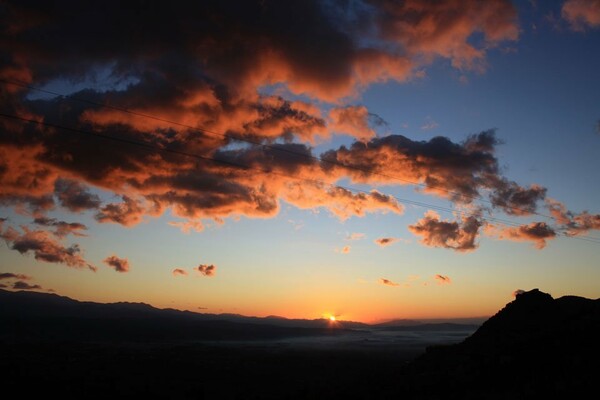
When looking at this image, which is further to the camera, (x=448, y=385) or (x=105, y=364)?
(x=105, y=364)

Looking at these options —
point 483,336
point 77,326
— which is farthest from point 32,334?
point 483,336

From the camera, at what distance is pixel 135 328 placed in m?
174

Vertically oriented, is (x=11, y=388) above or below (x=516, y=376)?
below

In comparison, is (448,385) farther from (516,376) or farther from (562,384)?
(562,384)

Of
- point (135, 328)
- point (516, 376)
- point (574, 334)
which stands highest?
point (574, 334)

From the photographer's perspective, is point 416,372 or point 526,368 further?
point 416,372

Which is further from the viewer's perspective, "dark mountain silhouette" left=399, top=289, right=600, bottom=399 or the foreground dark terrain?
the foreground dark terrain

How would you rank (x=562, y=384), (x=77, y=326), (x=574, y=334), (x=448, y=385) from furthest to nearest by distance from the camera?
(x=77, y=326), (x=574, y=334), (x=448, y=385), (x=562, y=384)

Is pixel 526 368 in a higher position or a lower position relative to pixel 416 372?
higher

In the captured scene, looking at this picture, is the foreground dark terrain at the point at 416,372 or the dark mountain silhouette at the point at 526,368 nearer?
the dark mountain silhouette at the point at 526,368

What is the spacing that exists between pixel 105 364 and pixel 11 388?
2588cm

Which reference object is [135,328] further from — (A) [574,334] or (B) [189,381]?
(A) [574,334]

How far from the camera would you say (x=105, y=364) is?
6694 cm

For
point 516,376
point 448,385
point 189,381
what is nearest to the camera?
point 516,376
